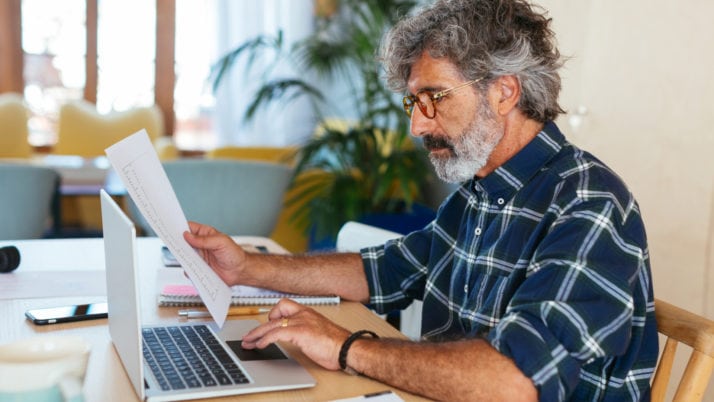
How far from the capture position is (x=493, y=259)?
133cm

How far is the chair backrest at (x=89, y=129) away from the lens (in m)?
6.00

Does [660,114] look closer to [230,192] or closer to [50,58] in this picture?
[230,192]

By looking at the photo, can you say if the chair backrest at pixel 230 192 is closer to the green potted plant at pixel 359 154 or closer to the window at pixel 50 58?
the green potted plant at pixel 359 154

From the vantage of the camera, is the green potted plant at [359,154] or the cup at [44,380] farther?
the green potted plant at [359,154]

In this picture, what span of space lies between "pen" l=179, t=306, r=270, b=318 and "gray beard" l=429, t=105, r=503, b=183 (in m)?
0.42

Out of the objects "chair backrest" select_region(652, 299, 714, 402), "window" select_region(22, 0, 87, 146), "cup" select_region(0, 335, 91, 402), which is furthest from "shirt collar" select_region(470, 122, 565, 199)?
"window" select_region(22, 0, 87, 146)

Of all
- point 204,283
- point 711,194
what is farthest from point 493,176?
point 711,194

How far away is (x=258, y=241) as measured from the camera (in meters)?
2.02

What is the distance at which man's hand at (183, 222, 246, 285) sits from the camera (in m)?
1.50

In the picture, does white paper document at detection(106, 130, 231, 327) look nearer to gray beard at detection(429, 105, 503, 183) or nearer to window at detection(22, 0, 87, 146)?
gray beard at detection(429, 105, 503, 183)

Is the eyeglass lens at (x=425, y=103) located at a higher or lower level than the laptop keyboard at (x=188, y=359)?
higher

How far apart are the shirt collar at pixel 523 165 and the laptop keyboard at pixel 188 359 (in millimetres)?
526

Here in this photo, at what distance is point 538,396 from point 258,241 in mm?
1098

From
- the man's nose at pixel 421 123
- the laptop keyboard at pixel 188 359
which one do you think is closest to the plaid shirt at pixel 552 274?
the man's nose at pixel 421 123
